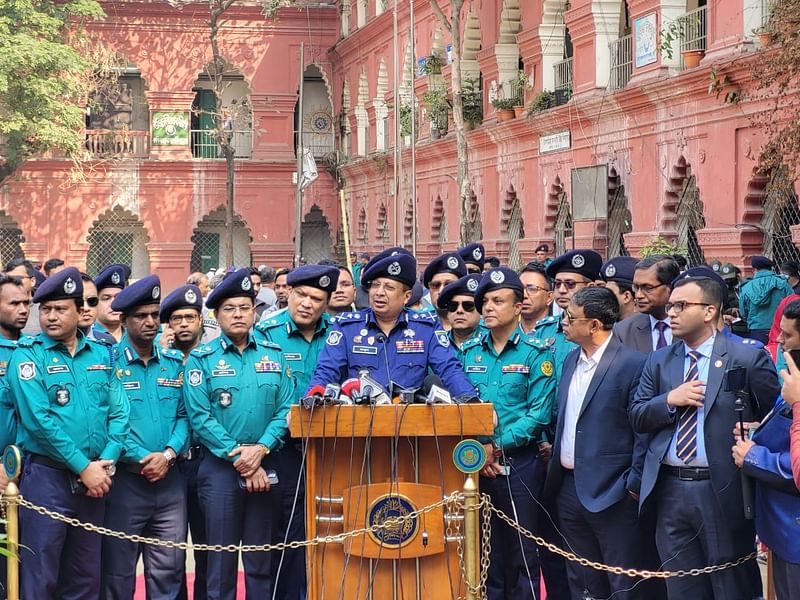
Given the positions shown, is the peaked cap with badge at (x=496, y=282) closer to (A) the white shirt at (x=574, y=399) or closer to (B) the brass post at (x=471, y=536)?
(A) the white shirt at (x=574, y=399)

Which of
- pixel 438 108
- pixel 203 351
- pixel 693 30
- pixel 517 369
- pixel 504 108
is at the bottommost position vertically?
pixel 517 369

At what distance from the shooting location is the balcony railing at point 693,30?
16.7m

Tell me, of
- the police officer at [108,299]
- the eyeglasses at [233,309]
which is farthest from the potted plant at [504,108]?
the eyeglasses at [233,309]

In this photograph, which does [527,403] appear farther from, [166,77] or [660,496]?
[166,77]

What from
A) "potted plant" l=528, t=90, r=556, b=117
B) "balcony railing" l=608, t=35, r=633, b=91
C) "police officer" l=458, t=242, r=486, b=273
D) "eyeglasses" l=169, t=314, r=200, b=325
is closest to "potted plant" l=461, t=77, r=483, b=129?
"potted plant" l=528, t=90, r=556, b=117

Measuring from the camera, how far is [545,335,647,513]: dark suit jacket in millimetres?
6500

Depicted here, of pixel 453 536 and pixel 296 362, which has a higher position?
pixel 296 362

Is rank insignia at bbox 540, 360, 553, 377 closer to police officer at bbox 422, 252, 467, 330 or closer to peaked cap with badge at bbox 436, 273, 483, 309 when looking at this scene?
peaked cap with badge at bbox 436, 273, 483, 309

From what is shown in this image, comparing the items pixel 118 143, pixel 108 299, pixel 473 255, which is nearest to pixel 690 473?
pixel 108 299

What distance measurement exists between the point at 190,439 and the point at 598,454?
2204mm

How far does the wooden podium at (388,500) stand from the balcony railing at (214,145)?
3101 cm

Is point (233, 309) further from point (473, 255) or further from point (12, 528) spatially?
point (473, 255)

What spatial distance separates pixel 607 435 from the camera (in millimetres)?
6547

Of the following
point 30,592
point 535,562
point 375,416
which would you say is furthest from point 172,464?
point 535,562
